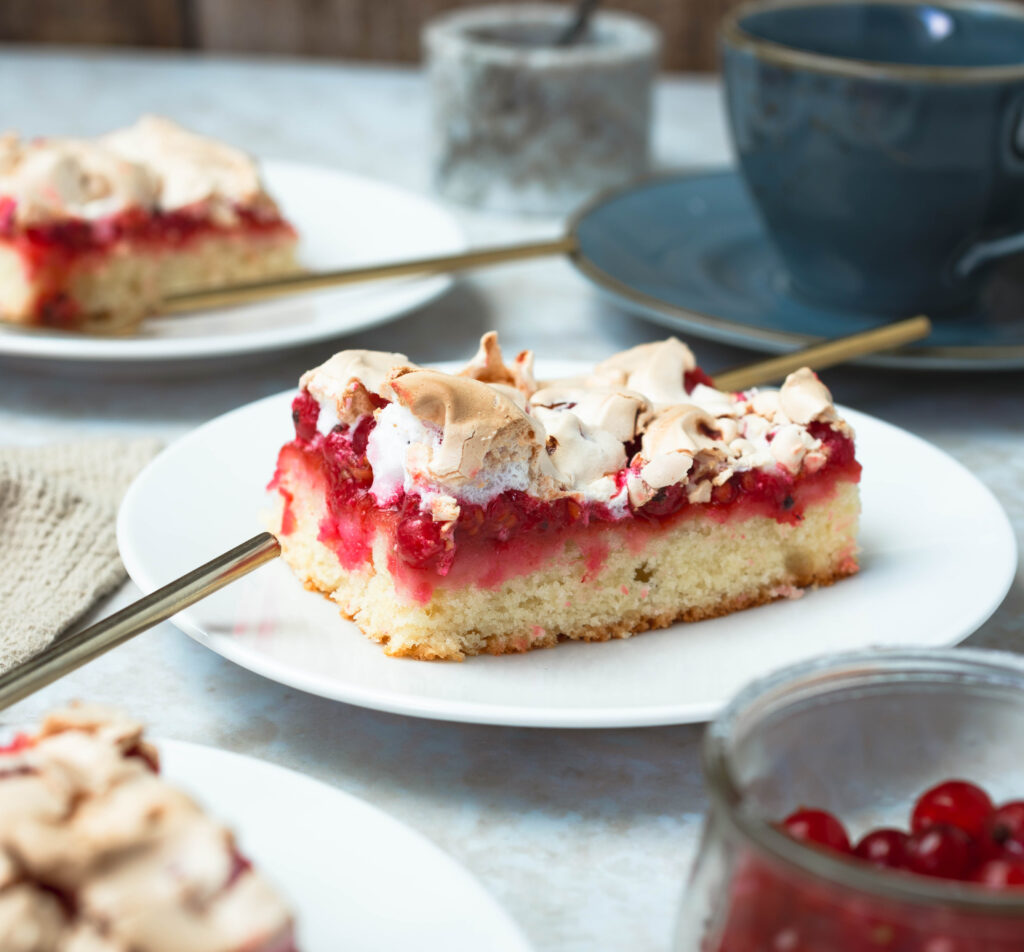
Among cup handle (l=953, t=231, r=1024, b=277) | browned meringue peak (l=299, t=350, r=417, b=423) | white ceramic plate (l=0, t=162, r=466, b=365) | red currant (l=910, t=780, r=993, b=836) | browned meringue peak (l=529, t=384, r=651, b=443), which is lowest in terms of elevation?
white ceramic plate (l=0, t=162, r=466, b=365)

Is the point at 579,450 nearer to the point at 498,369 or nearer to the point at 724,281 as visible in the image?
the point at 498,369

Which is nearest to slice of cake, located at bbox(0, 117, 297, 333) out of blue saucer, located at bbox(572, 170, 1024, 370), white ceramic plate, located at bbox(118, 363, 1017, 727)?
blue saucer, located at bbox(572, 170, 1024, 370)

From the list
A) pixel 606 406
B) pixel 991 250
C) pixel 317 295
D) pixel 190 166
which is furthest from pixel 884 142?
pixel 190 166

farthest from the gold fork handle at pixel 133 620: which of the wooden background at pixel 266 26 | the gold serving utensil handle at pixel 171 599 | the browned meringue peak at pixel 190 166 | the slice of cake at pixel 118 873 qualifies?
the wooden background at pixel 266 26

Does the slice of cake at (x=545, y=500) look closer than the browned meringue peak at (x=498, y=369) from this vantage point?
Yes

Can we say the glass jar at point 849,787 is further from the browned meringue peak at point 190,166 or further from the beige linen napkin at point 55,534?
the browned meringue peak at point 190,166

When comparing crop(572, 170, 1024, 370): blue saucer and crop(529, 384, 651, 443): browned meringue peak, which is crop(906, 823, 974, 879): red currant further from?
crop(572, 170, 1024, 370): blue saucer
